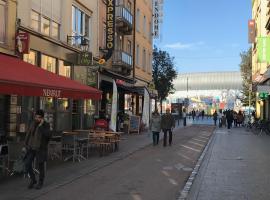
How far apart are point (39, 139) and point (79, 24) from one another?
51.3ft

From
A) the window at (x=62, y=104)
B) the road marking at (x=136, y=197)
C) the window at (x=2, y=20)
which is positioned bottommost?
the road marking at (x=136, y=197)

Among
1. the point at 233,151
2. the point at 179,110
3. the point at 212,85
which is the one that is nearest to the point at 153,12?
the point at 179,110

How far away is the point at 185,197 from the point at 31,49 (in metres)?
11.1

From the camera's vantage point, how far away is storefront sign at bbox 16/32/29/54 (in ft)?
57.4

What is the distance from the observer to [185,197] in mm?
9836

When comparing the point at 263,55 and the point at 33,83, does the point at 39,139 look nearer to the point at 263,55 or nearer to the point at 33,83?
the point at 33,83

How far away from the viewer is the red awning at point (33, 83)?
37.5 feet

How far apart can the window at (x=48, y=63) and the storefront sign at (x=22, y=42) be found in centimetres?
278

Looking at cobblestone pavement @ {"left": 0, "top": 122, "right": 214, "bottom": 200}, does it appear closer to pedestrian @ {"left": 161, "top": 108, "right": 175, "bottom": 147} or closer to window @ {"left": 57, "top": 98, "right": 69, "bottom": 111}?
pedestrian @ {"left": 161, "top": 108, "right": 175, "bottom": 147}

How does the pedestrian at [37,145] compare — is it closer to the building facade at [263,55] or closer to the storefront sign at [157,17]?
the building facade at [263,55]

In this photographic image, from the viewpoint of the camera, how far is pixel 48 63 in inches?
837

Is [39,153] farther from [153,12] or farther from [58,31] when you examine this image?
[153,12]

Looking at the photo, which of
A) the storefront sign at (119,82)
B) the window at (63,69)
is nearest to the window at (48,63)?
the window at (63,69)

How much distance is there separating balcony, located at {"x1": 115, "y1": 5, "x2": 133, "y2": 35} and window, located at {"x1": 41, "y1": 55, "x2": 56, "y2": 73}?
1071 centimetres
